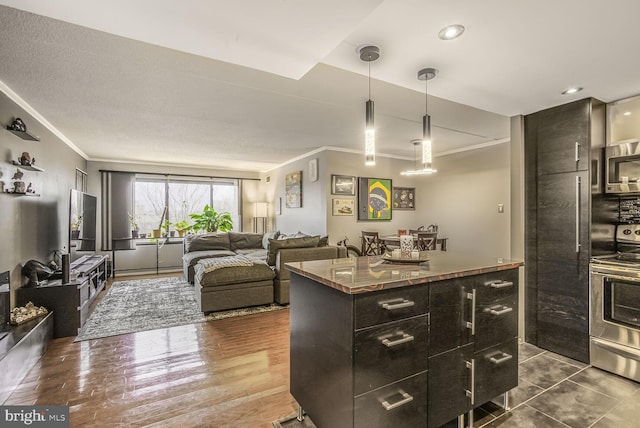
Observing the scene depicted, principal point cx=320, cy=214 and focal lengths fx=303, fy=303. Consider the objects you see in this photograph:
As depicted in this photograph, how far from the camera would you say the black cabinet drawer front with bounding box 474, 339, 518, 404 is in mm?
1799

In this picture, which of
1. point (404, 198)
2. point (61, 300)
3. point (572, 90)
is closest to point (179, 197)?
point (61, 300)

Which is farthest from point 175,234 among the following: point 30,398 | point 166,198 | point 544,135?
point 544,135

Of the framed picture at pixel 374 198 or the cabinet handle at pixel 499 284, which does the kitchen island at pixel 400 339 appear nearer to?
the cabinet handle at pixel 499 284

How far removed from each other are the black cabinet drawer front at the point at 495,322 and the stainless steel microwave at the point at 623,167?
5.55 ft

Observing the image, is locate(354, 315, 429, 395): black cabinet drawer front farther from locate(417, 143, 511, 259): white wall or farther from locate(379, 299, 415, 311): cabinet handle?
locate(417, 143, 511, 259): white wall

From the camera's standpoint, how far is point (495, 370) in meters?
1.88

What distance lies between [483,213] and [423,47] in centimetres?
423

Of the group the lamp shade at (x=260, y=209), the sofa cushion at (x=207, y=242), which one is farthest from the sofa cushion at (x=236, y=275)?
the lamp shade at (x=260, y=209)

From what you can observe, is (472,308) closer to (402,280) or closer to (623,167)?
(402,280)

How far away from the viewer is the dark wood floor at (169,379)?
6.31ft

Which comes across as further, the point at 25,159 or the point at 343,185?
the point at 343,185

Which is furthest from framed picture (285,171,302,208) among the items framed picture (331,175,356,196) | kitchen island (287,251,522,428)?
kitchen island (287,251,522,428)

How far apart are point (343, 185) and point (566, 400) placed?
416 centimetres

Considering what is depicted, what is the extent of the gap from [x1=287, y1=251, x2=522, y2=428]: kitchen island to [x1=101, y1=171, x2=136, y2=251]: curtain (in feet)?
20.4
